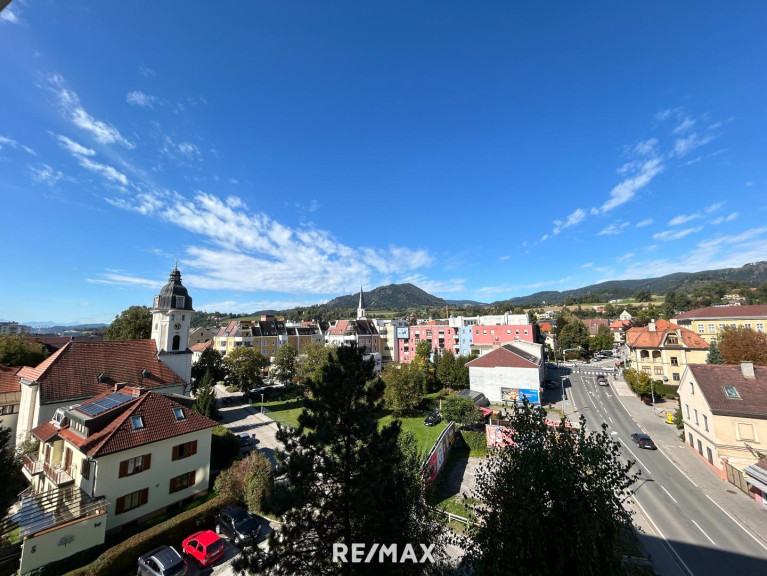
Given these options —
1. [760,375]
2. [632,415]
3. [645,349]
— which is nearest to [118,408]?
[760,375]

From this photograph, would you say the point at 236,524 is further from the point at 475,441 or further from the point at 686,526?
the point at 686,526

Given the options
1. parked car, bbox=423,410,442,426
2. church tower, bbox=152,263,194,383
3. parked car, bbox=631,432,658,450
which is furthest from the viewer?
parked car, bbox=423,410,442,426

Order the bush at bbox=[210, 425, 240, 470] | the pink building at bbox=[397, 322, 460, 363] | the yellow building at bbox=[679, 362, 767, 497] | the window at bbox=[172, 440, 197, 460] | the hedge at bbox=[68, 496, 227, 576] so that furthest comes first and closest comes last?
1. the pink building at bbox=[397, 322, 460, 363]
2. the bush at bbox=[210, 425, 240, 470]
3. the yellow building at bbox=[679, 362, 767, 497]
4. the window at bbox=[172, 440, 197, 460]
5. the hedge at bbox=[68, 496, 227, 576]

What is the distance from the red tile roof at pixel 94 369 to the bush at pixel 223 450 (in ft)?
35.0

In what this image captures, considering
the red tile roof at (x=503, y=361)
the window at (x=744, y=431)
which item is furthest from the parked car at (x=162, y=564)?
the red tile roof at (x=503, y=361)

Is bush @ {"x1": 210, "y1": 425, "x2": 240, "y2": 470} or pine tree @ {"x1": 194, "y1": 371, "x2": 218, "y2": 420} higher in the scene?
pine tree @ {"x1": 194, "y1": 371, "x2": 218, "y2": 420}

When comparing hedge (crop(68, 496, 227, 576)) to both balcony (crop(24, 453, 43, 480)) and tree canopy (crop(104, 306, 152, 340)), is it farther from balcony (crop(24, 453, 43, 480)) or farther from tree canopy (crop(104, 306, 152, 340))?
tree canopy (crop(104, 306, 152, 340))

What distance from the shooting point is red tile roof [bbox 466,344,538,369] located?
43903 millimetres

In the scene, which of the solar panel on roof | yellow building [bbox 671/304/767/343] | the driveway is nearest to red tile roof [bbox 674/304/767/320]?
yellow building [bbox 671/304/767/343]

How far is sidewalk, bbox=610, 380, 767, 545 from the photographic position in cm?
1880

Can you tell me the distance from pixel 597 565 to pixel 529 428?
10.0 ft

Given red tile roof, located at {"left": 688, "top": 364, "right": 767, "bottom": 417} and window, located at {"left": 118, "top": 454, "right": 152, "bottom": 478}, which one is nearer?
window, located at {"left": 118, "top": 454, "right": 152, "bottom": 478}

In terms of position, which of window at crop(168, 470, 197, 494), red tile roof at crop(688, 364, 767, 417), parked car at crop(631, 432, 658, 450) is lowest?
parked car at crop(631, 432, 658, 450)

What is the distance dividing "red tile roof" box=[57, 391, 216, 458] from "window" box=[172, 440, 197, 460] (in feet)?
3.21
